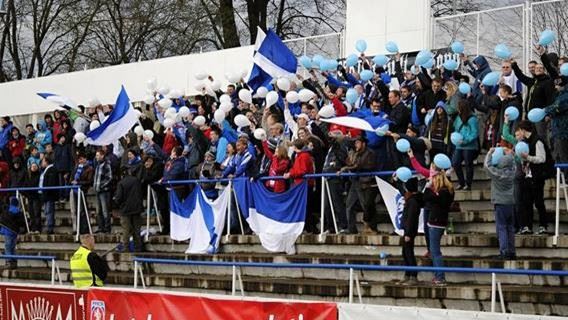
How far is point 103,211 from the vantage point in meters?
23.7

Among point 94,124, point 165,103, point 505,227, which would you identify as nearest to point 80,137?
point 94,124

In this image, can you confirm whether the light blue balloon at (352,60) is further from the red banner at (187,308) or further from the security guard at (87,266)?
the red banner at (187,308)

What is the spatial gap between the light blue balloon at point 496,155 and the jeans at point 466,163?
223 centimetres

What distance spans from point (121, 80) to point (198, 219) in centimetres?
916

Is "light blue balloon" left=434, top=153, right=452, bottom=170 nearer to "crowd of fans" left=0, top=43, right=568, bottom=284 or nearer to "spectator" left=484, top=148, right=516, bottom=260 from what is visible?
"crowd of fans" left=0, top=43, right=568, bottom=284

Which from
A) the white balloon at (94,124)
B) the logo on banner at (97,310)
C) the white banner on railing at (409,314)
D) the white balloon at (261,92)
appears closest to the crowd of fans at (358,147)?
the white balloon at (261,92)

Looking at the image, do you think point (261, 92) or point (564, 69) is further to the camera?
point (261, 92)

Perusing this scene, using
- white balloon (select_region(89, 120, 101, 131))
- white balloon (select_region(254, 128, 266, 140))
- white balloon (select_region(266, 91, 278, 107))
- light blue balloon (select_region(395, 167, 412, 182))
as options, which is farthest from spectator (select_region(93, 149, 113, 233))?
light blue balloon (select_region(395, 167, 412, 182))

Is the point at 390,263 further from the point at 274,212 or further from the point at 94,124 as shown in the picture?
the point at 94,124

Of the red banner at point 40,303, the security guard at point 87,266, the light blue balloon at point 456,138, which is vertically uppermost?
the light blue balloon at point 456,138

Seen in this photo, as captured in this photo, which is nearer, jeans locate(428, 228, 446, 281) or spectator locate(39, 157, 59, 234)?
jeans locate(428, 228, 446, 281)

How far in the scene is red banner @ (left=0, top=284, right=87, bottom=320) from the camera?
16.7 m

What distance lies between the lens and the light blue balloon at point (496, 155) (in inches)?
596

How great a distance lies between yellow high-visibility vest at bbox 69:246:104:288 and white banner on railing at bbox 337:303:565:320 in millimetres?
5473
